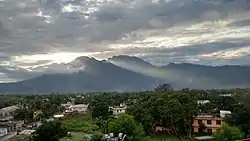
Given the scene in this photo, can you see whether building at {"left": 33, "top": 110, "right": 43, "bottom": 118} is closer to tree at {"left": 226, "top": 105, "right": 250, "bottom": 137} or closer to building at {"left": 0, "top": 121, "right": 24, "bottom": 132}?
building at {"left": 0, "top": 121, "right": 24, "bottom": 132}

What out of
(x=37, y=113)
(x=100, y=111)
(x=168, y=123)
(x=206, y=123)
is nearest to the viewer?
(x=168, y=123)

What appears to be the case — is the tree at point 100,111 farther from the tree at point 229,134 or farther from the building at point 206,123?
the tree at point 229,134

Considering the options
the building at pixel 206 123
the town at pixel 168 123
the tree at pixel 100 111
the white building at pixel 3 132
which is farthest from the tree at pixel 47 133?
the white building at pixel 3 132

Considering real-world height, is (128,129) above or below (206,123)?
above

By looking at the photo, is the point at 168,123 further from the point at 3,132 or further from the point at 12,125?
the point at 12,125

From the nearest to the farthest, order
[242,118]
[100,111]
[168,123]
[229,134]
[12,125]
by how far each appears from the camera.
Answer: [229,134] < [242,118] < [168,123] < [100,111] < [12,125]

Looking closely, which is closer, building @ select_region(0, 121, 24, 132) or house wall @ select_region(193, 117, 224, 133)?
house wall @ select_region(193, 117, 224, 133)

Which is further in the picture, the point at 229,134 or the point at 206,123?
the point at 206,123

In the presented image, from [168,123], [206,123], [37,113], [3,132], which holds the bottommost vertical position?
[3,132]

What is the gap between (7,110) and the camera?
6625 centimetres

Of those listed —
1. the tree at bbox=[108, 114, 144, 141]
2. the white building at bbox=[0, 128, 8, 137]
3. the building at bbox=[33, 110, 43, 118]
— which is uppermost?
the tree at bbox=[108, 114, 144, 141]

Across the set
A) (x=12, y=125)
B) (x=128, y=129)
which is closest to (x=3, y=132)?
(x=12, y=125)

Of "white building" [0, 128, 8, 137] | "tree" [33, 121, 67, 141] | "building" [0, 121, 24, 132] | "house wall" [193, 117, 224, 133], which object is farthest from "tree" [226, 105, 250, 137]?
"building" [0, 121, 24, 132]

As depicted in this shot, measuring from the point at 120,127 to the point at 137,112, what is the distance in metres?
8.73
